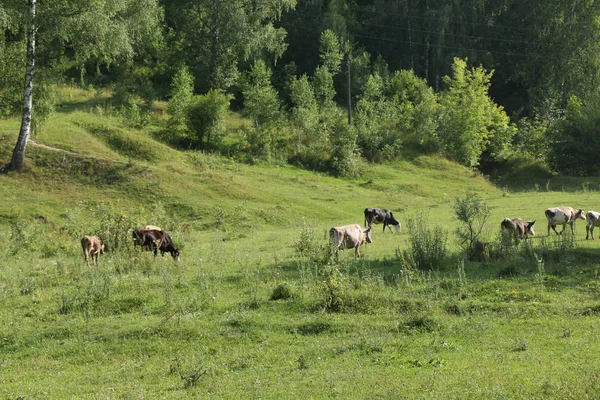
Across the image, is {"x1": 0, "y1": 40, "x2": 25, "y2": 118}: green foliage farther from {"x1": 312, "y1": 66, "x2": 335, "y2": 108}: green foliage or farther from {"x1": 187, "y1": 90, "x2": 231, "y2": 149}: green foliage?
{"x1": 312, "y1": 66, "x2": 335, "y2": 108}: green foliage

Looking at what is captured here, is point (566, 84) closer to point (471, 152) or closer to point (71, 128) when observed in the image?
point (471, 152)

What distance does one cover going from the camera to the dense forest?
36.4m

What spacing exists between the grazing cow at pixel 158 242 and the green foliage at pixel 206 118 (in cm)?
2781

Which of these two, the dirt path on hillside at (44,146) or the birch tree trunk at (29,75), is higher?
the birch tree trunk at (29,75)

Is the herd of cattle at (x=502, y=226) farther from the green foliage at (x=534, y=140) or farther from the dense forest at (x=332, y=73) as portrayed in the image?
the green foliage at (x=534, y=140)

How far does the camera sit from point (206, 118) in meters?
50.2

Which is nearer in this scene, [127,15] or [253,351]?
[253,351]

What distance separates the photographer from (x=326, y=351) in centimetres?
1206

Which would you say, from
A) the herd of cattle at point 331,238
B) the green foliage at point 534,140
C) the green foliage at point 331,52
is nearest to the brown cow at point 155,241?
the herd of cattle at point 331,238

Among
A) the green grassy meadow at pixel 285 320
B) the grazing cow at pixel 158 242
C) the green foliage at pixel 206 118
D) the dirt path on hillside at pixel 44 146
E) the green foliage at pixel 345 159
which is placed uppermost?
the green foliage at pixel 206 118

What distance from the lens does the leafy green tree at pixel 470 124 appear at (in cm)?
6247

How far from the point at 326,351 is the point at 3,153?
2993 centimetres

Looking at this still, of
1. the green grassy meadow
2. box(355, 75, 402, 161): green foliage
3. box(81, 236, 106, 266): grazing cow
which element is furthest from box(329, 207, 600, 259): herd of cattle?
box(355, 75, 402, 161): green foliage

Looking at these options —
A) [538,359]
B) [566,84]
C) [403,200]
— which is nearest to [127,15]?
[403,200]
